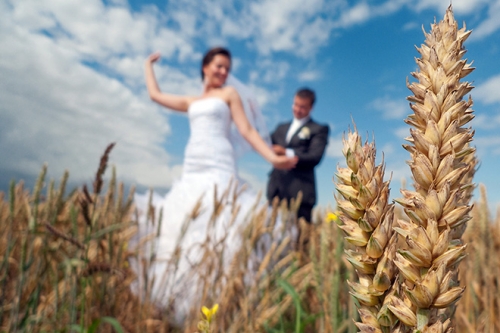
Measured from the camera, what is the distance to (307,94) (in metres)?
4.58

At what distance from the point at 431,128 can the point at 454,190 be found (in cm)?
5

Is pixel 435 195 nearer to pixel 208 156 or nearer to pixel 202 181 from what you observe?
pixel 202 181

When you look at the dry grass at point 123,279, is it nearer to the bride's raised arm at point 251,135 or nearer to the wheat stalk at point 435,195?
the wheat stalk at point 435,195

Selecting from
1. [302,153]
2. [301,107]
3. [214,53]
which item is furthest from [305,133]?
[214,53]

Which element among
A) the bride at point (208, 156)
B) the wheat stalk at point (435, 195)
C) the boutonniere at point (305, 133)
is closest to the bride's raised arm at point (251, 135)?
the bride at point (208, 156)

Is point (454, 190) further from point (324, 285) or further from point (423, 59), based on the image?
point (324, 285)

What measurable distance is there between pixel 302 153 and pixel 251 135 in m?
1.09

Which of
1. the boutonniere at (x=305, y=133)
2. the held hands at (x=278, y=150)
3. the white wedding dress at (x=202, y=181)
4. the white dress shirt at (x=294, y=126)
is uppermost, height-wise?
the white dress shirt at (x=294, y=126)

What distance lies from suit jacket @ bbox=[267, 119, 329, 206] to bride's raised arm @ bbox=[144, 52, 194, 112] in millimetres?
1329

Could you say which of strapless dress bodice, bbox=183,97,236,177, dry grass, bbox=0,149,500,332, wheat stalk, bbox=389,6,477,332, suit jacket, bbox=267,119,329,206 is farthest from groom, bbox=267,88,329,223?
wheat stalk, bbox=389,6,477,332

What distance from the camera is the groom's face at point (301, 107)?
15.1ft

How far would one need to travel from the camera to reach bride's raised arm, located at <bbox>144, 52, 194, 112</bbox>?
13.6ft

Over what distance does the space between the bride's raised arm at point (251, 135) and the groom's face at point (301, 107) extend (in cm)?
110

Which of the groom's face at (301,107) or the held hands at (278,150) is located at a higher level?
the groom's face at (301,107)
